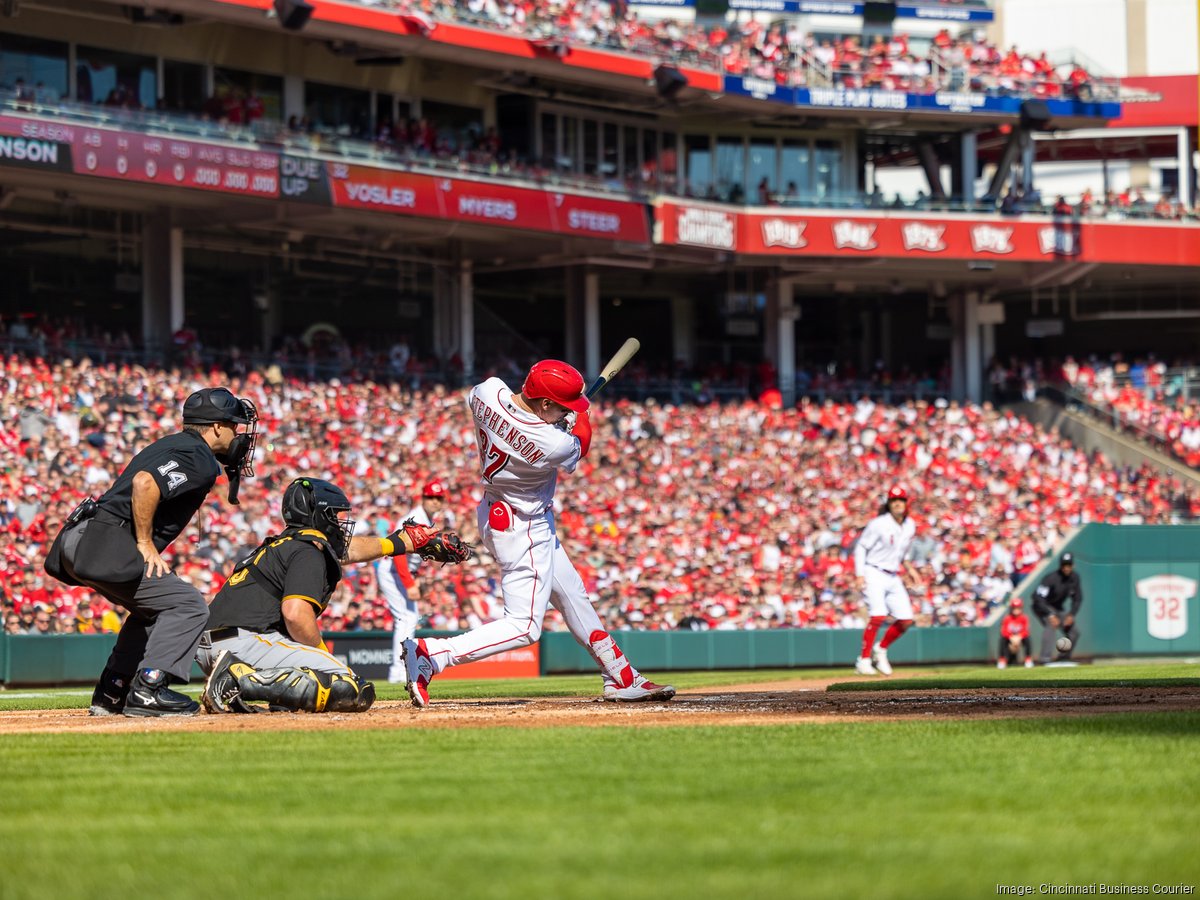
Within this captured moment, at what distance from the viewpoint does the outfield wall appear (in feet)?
67.3

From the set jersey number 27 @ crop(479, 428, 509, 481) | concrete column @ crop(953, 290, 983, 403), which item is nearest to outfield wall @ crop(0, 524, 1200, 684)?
jersey number 27 @ crop(479, 428, 509, 481)

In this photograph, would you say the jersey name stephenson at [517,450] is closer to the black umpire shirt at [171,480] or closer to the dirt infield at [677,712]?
the dirt infield at [677,712]

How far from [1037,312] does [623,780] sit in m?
43.0

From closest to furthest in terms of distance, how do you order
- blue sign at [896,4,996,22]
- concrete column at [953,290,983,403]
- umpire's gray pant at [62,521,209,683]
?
umpire's gray pant at [62,521,209,683]
concrete column at [953,290,983,403]
blue sign at [896,4,996,22]

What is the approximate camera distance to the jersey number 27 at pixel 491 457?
9.55 m

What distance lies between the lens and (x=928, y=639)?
27.0m

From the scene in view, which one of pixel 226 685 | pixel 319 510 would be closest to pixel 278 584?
pixel 319 510

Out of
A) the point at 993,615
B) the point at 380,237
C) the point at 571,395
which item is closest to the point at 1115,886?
the point at 571,395

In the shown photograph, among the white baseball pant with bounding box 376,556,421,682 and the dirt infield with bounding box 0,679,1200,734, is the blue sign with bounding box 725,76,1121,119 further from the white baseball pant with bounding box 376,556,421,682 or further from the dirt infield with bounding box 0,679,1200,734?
the dirt infield with bounding box 0,679,1200,734

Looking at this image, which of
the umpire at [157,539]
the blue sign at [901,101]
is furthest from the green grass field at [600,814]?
the blue sign at [901,101]

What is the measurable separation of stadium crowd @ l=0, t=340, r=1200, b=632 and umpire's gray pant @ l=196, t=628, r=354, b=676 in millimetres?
12505

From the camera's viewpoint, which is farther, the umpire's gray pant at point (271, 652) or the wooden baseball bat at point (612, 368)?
the wooden baseball bat at point (612, 368)

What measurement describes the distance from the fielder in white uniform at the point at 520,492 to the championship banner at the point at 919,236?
90.1 ft

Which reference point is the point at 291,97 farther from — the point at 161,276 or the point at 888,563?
the point at 888,563
